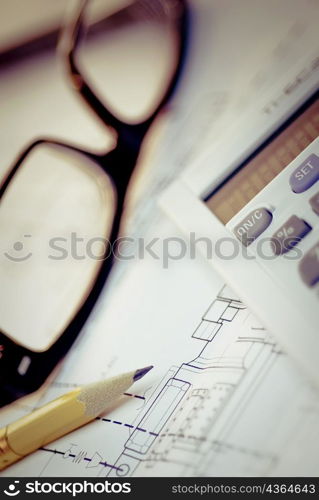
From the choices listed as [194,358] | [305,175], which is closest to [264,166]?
[305,175]

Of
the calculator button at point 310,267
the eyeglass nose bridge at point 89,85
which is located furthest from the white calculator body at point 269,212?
the eyeglass nose bridge at point 89,85

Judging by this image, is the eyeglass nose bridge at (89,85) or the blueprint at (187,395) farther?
the eyeglass nose bridge at (89,85)

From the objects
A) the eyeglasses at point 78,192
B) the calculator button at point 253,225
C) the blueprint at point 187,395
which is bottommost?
the blueprint at point 187,395

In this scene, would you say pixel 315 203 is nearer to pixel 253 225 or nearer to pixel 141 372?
pixel 253 225

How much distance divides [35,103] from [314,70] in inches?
9.6

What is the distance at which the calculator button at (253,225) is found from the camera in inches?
11.6

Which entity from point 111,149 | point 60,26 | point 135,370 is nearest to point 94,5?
point 60,26

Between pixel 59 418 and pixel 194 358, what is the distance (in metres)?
0.09

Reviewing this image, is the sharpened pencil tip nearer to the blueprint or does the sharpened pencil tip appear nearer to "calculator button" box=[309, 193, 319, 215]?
the blueprint

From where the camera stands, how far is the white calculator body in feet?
0.90

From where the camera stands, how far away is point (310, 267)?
28 centimetres

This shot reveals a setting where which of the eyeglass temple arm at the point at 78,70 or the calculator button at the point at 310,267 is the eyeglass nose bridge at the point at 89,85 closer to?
the eyeglass temple arm at the point at 78,70

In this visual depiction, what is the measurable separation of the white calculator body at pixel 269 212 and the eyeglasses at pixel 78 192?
0.30 feet
